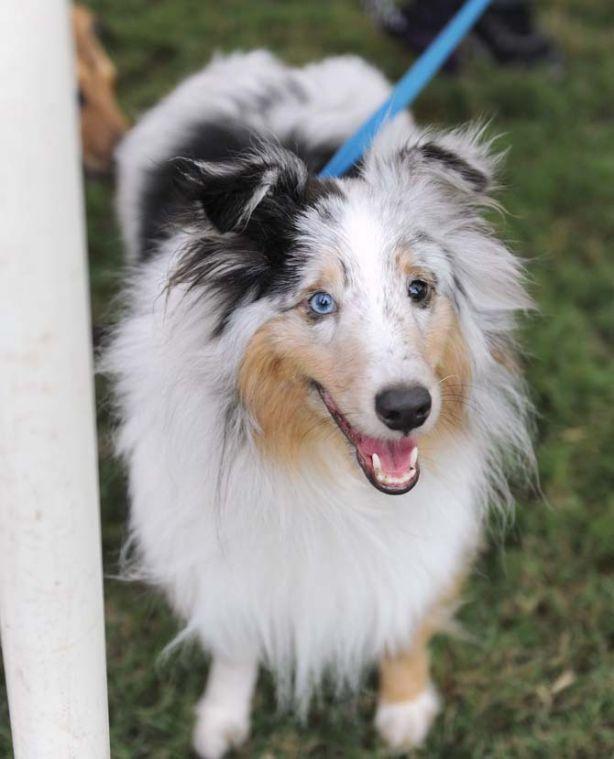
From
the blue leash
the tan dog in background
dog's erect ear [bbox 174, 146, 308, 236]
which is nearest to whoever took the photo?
dog's erect ear [bbox 174, 146, 308, 236]

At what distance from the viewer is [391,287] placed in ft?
6.79

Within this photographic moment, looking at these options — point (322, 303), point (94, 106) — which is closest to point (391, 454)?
point (322, 303)

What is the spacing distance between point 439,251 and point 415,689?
4.23 ft

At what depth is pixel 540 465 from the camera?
11.5 ft

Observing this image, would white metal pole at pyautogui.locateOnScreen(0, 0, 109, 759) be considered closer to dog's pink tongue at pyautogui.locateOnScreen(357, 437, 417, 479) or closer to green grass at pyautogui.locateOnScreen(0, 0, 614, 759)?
dog's pink tongue at pyautogui.locateOnScreen(357, 437, 417, 479)

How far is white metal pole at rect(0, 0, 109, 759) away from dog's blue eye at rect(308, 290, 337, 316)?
0.59m

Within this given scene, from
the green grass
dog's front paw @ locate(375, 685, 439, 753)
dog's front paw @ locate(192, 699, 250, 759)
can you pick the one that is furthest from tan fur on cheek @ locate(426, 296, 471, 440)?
dog's front paw @ locate(192, 699, 250, 759)

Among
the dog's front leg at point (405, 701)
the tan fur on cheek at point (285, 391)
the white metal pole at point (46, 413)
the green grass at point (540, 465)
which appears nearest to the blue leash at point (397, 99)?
the green grass at point (540, 465)

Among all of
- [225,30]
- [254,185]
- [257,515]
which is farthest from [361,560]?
[225,30]

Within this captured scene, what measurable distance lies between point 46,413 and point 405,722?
1.64 m

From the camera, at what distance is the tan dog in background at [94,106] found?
415 centimetres

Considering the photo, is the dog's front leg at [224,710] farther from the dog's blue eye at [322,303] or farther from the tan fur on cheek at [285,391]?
the dog's blue eye at [322,303]

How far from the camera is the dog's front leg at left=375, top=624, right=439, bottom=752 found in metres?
2.79

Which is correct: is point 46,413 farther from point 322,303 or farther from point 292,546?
point 292,546
